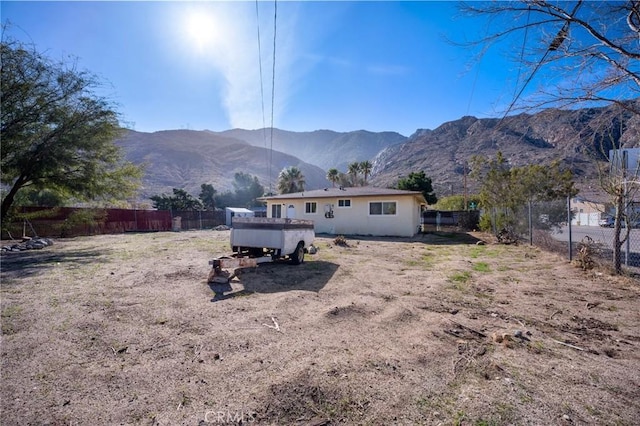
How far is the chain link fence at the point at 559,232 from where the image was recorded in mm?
7852

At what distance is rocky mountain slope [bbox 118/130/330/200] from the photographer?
90.0 metres

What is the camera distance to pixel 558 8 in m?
3.88

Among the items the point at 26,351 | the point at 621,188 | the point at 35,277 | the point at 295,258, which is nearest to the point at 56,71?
the point at 35,277

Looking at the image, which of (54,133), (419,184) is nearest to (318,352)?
(54,133)

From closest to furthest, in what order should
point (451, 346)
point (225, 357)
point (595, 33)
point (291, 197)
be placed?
1. point (225, 357)
2. point (451, 346)
3. point (595, 33)
4. point (291, 197)

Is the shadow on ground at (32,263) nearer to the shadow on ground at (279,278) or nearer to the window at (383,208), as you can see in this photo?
the shadow on ground at (279,278)

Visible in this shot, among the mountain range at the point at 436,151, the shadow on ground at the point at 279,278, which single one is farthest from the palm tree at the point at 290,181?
the shadow on ground at the point at 279,278

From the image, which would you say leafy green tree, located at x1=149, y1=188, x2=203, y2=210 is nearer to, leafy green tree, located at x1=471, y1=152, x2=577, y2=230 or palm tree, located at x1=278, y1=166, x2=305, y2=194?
palm tree, located at x1=278, y1=166, x2=305, y2=194

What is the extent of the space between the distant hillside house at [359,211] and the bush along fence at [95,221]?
1146 centimetres

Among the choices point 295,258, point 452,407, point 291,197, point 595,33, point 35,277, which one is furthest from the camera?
point 291,197

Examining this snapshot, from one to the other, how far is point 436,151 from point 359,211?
A: 8389 centimetres

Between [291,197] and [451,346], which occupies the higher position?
[291,197]

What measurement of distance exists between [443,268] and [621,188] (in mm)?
4377

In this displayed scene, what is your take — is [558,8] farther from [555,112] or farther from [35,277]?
[35,277]
